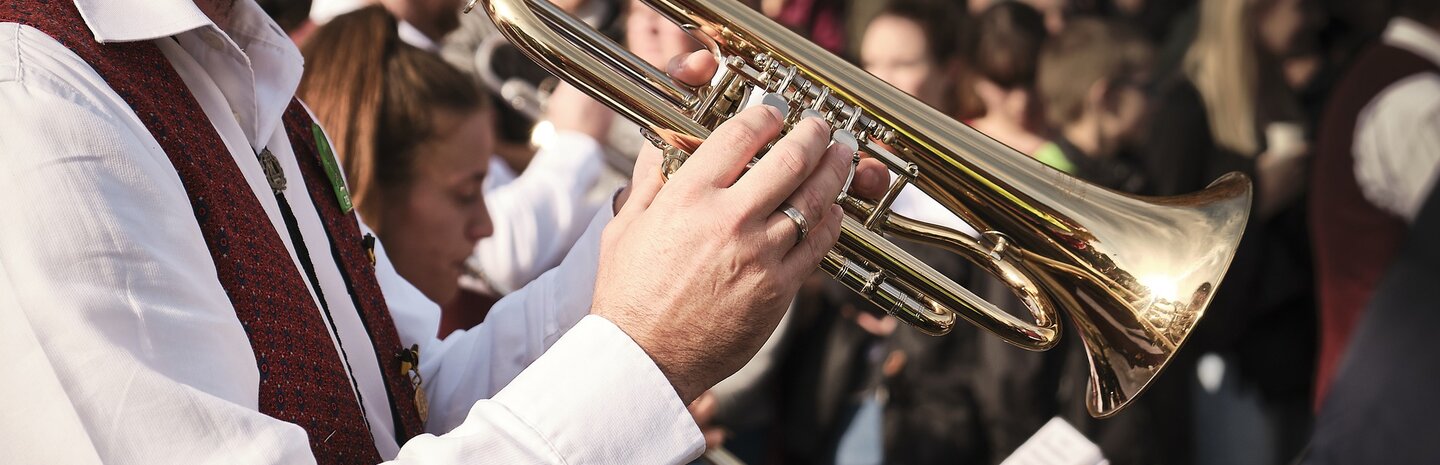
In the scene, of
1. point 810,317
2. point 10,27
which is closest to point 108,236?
point 10,27

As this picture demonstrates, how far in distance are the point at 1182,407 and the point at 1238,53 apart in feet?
5.20

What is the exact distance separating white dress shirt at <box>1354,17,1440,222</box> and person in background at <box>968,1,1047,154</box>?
0.99 meters

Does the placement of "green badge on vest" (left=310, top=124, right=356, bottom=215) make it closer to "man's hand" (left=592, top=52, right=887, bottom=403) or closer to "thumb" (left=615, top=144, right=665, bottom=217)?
"thumb" (left=615, top=144, right=665, bottom=217)

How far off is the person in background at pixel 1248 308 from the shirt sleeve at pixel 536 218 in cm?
210

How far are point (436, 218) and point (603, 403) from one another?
5.58 ft

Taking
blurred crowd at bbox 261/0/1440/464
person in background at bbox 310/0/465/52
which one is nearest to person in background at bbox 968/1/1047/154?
blurred crowd at bbox 261/0/1440/464

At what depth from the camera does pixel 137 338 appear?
1179 mm

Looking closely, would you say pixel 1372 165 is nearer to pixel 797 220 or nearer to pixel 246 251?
pixel 797 220

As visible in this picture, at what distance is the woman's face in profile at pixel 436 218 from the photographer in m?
2.91

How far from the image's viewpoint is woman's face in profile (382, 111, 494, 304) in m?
2.91

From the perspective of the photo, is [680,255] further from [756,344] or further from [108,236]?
[108,236]

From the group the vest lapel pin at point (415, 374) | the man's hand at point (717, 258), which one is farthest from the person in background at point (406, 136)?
the man's hand at point (717, 258)

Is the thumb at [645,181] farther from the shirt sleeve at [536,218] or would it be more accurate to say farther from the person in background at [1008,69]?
the person in background at [1008,69]

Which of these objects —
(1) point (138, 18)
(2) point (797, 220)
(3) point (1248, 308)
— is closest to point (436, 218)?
(1) point (138, 18)
